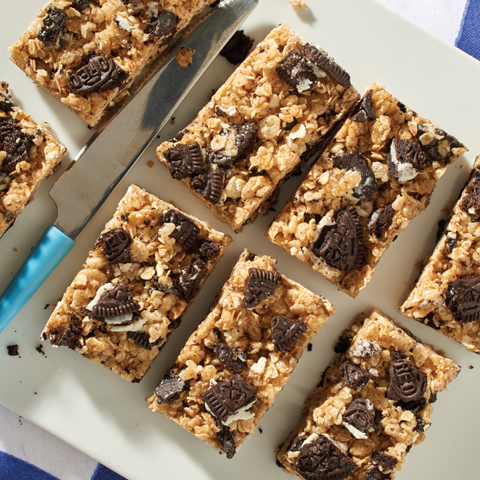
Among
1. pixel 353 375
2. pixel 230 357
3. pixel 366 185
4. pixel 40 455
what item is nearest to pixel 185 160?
pixel 366 185

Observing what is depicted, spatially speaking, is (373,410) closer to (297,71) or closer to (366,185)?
(366,185)

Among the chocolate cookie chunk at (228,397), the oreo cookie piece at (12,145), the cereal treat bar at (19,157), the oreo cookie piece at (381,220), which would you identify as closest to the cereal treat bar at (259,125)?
the oreo cookie piece at (381,220)

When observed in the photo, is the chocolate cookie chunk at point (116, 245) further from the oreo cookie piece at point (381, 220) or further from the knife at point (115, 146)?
the oreo cookie piece at point (381, 220)

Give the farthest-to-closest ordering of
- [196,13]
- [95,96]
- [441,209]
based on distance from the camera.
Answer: [441,209], [196,13], [95,96]

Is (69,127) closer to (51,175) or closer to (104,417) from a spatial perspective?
(51,175)

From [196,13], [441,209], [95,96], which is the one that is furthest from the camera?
[441,209]

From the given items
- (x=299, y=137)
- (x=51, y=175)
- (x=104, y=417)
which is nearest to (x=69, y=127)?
(x=51, y=175)
